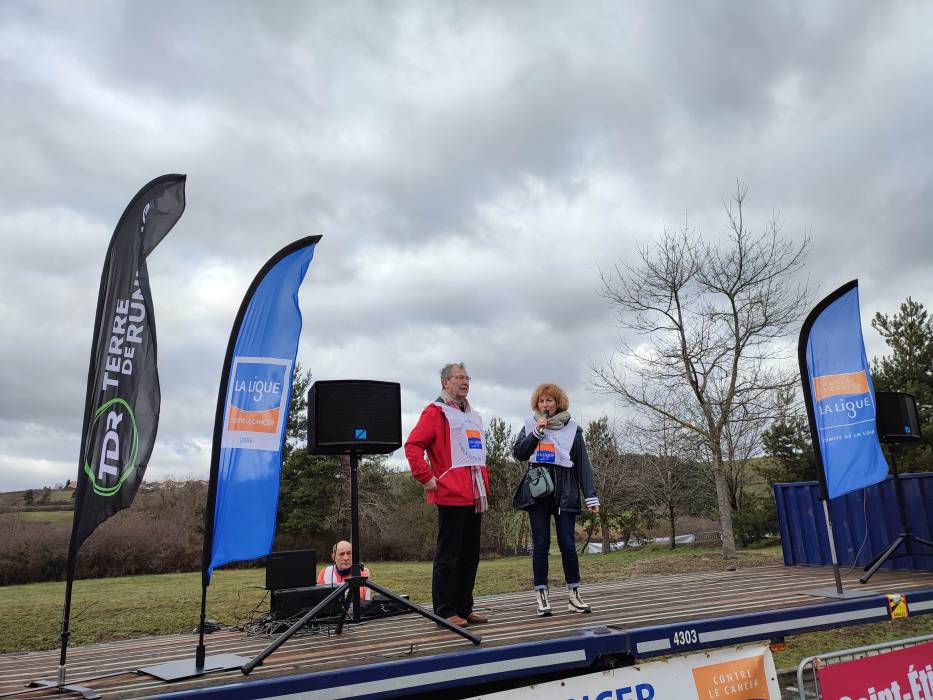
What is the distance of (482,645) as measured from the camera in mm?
3609

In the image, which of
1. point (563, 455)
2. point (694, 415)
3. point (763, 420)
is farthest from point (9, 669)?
point (694, 415)

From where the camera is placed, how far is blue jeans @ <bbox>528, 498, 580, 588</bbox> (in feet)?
16.1

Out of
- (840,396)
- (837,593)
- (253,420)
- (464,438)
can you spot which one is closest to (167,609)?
(253,420)

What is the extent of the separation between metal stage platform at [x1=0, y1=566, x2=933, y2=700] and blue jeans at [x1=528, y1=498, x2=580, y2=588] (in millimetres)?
307

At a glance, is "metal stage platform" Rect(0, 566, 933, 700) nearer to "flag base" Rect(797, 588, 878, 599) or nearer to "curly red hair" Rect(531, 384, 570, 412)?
"flag base" Rect(797, 588, 878, 599)

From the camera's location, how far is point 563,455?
509cm

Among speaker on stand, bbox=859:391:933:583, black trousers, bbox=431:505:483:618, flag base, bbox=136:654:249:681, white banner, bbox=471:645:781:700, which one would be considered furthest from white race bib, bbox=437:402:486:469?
speaker on stand, bbox=859:391:933:583

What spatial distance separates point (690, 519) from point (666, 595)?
3285 centimetres

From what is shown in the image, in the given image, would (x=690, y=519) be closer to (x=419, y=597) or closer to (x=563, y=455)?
(x=419, y=597)

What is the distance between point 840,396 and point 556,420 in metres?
2.69

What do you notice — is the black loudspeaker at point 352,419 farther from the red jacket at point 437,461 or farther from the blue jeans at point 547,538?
the blue jeans at point 547,538

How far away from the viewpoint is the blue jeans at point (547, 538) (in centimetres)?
490

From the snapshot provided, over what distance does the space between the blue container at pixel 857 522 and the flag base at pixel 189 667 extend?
632cm

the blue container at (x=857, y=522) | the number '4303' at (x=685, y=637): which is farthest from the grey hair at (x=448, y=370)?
the blue container at (x=857, y=522)
